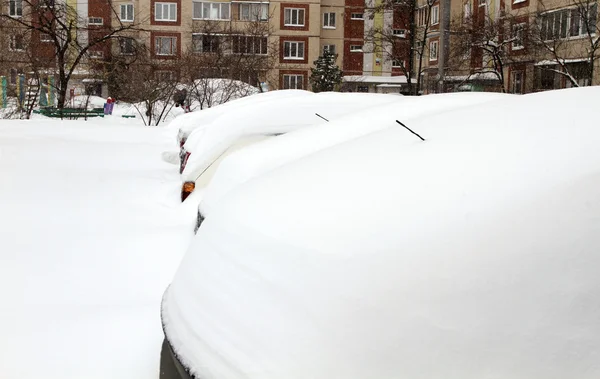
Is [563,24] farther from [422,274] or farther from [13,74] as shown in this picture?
[422,274]

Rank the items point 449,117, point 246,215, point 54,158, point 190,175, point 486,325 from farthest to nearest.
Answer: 1. point 54,158
2. point 190,175
3. point 449,117
4. point 246,215
5. point 486,325

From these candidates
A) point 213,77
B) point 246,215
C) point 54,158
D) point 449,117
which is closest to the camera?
point 246,215

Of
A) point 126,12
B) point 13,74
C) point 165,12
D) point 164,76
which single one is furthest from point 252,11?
point 164,76

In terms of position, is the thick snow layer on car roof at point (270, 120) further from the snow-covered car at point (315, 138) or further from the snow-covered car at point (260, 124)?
the snow-covered car at point (315, 138)

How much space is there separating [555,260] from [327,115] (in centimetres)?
514

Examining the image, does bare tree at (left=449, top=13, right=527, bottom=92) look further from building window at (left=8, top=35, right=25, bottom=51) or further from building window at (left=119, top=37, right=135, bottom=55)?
building window at (left=8, top=35, right=25, bottom=51)

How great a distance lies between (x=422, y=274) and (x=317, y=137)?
3039 mm

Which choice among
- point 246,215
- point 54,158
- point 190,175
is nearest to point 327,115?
point 190,175

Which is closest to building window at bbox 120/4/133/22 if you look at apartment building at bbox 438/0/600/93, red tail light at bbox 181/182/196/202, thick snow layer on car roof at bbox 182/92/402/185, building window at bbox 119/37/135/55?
building window at bbox 119/37/135/55

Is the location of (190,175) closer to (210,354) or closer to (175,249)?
(175,249)

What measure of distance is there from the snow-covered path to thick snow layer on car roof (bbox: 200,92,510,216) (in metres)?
0.72

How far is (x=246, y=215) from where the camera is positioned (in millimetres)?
2709

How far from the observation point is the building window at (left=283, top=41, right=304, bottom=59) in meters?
52.2

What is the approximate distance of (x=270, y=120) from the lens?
700cm
